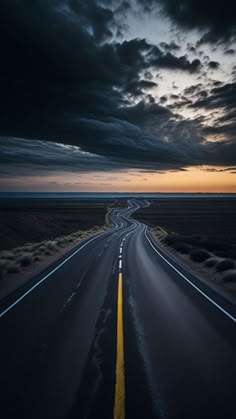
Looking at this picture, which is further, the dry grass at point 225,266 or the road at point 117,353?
the dry grass at point 225,266

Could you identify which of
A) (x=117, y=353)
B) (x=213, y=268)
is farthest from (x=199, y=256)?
(x=117, y=353)

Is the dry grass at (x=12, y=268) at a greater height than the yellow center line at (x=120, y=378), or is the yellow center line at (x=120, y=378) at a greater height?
the yellow center line at (x=120, y=378)

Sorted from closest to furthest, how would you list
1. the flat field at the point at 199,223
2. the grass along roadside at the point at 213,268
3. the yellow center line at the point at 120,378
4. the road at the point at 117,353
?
the yellow center line at the point at 120,378, the road at the point at 117,353, the grass along roadside at the point at 213,268, the flat field at the point at 199,223

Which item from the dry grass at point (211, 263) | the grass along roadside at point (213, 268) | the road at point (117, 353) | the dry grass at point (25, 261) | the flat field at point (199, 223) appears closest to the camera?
the road at point (117, 353)

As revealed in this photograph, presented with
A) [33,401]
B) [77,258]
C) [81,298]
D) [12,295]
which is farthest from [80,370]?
[77,258]

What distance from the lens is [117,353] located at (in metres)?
6.16

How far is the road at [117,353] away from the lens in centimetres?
449

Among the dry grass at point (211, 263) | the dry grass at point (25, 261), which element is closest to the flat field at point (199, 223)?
the dry grass at point (211, 263)

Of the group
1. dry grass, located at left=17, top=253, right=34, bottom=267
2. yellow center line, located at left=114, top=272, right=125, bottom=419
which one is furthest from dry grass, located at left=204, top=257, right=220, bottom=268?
dry grass, located at left=17, top=253, right=34, bottom=267

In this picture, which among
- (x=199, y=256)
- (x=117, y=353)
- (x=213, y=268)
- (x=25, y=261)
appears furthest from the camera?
(x=199, y=256)

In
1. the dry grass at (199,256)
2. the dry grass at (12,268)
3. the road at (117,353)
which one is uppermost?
the road at (117,353)

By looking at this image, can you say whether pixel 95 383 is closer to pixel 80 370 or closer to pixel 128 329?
pixel 80 370

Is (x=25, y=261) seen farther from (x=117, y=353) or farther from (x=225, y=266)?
(x=225, y=266)

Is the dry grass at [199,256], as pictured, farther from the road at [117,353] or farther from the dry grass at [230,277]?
the road at [117,353]
